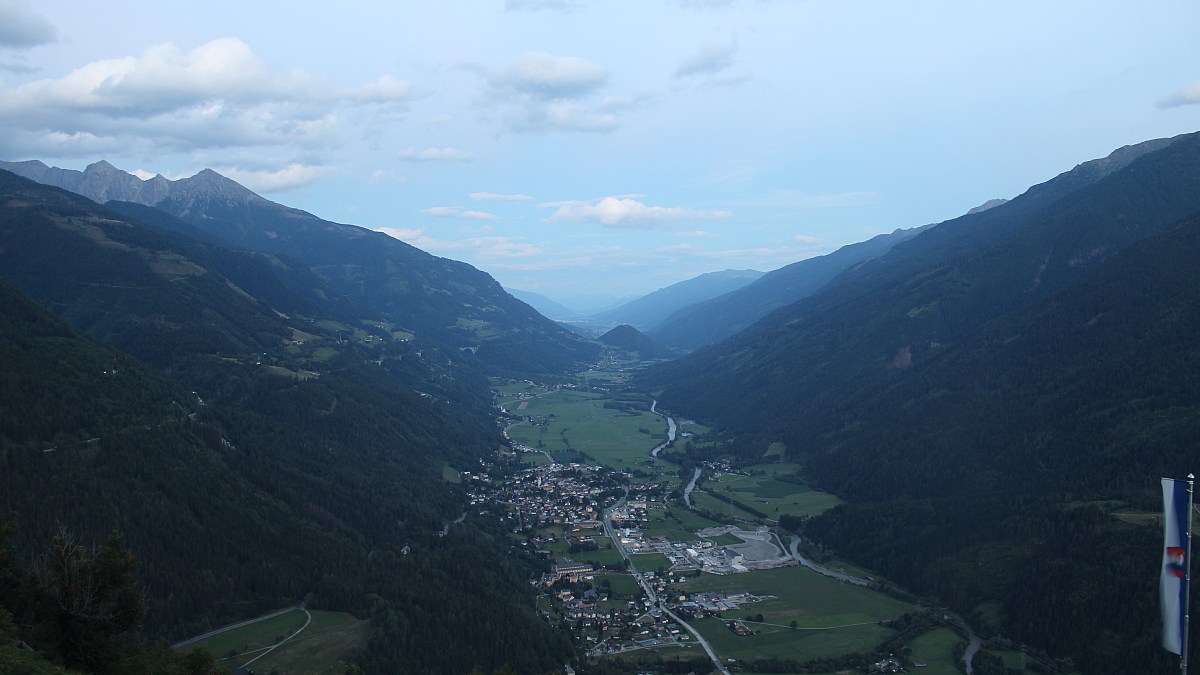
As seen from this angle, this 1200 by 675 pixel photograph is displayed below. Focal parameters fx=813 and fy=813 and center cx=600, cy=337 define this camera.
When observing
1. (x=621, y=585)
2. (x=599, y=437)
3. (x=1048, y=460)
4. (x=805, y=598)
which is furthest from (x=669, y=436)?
(x=805, y=598)

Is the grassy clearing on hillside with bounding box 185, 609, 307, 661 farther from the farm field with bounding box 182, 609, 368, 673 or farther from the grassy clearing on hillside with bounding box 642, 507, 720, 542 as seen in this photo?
the grassy clearing on hillside with bounding box 642, 507, 720, 542

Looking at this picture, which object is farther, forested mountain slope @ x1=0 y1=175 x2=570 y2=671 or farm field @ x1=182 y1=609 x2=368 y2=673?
forested mountain slope @ x1=0 y1=175 x2=570 y2=671

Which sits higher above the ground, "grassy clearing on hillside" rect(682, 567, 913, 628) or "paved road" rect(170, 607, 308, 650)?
"paved road" rect(170, 607, 308, 650)

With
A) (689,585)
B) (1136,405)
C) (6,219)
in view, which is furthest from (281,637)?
(6,219)

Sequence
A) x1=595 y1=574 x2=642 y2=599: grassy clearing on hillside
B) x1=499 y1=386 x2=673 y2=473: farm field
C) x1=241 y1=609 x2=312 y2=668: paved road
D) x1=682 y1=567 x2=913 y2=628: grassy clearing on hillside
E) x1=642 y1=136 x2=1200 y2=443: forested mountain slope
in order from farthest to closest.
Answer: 1. x1=642 y1=136 x2=1200 y2=443: forested mountain slope
2. x1=499 y1=386 x2=673 y2=473: farm field
3. x1=595 y1=574 x2=642 y2=599: grassy clearing on hillside
4. x1=682 y1=567 x2=913 y2=628: grassy clearing on hillside
5. x1=241 y1=609 x2=312 y2=668: paved road

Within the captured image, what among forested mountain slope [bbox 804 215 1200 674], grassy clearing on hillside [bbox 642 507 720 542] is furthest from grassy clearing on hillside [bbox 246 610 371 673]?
forested mountain slope [bbox 804 215 1200 674]

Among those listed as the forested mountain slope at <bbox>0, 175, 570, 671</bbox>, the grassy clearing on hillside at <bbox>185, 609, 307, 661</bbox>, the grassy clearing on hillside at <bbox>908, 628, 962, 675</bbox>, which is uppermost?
the forested mountain slope at <bbox>0, 175, 570, 671</bbox>

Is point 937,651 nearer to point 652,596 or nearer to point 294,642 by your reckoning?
point 652,596

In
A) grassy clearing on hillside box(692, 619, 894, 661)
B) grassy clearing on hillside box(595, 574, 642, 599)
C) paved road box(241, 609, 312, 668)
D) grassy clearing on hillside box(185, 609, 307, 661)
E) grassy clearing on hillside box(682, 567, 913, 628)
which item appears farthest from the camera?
grassy clearing on hillside box(595, 574, 642, 599)

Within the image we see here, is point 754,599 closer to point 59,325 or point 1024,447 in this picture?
point 1024,447
